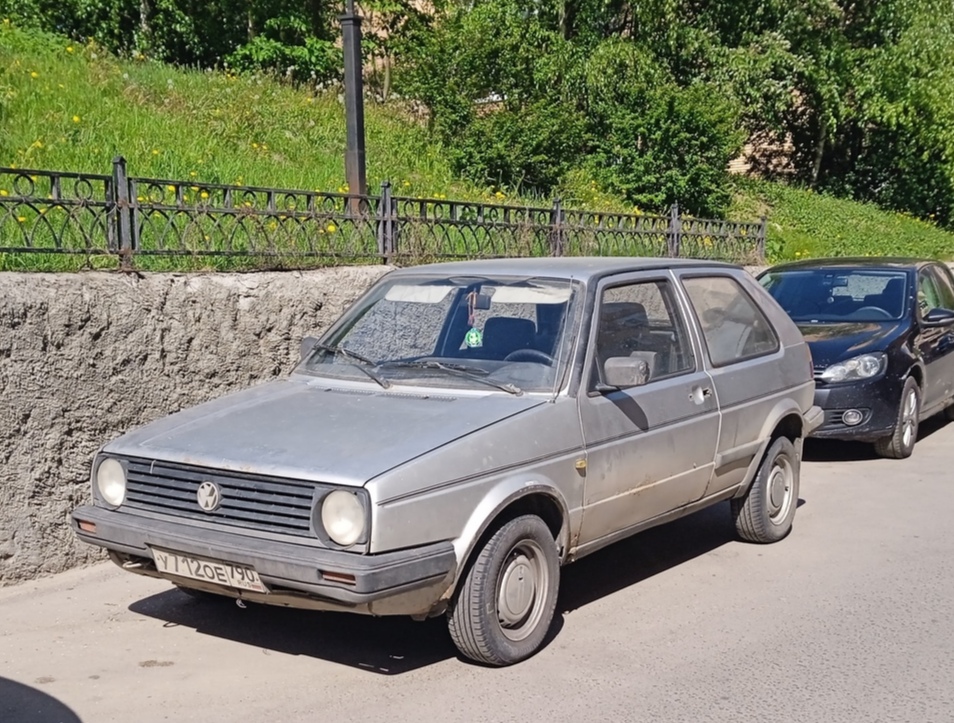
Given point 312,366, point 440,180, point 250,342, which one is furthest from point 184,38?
point 312,366

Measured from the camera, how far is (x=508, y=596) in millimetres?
4523

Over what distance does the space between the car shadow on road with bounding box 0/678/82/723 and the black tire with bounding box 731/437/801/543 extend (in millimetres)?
3893

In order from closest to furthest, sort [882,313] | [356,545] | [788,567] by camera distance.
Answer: [356,545] < [788,567] < [882,313]

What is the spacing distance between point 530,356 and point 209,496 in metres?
1.60

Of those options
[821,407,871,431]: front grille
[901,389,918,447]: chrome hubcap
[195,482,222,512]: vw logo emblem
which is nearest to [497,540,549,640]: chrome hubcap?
[195,482,222,512]: vw logo emblem

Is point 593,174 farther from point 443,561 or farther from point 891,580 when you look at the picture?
point 443,561

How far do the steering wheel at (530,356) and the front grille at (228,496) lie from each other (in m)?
1.35

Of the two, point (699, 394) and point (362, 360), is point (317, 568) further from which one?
point (699, 394)

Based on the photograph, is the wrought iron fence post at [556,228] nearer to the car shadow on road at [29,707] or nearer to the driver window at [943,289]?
the driver window at [943,289]

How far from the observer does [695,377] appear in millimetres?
5691

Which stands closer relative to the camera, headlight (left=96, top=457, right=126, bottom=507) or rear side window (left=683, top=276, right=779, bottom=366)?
headlight (left=96, top=457, right=126, bottom=507)

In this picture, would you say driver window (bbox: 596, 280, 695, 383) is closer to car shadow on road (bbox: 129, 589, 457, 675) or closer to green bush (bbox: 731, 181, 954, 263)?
car shadow on road (bbox: 129, 589, 457, 675)

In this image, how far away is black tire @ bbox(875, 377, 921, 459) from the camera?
893 centimetres

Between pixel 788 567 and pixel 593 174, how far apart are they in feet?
41.6
